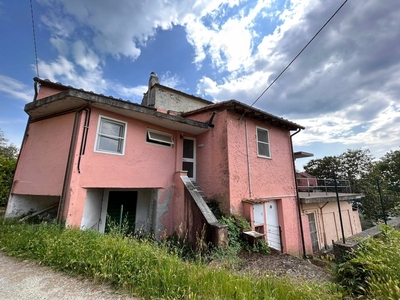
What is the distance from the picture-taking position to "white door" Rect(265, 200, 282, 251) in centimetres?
768

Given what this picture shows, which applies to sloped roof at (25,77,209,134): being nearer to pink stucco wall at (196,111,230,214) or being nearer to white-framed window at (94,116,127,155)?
white-framed window at (94,116,127,155)

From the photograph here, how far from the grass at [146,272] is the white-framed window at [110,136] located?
9.81ft

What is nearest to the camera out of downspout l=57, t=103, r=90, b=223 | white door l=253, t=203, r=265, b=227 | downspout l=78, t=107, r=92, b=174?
downspout l=57, t=103, r=90, b=223

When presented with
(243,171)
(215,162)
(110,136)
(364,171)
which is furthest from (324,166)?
(110,136)

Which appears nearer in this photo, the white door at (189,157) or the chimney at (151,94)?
the white door at (189,157)

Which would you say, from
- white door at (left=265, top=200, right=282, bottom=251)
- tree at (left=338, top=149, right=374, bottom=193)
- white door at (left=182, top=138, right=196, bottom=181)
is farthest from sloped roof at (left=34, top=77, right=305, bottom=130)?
tree at (left=338, top=149, right=374, bottom=193)

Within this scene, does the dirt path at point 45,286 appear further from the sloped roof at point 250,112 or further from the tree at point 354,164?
the tree at point 354,164

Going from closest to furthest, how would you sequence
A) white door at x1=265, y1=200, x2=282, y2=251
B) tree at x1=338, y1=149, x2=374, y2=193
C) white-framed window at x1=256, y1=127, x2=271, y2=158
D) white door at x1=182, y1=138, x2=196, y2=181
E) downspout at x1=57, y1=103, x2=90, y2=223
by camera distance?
1. downspout at x1=57, y1=103, x2=90, y2=223
2. white door at x1=265, y1=200, x2=282, y2=251
3. white door at x1=182, y1=138, x2=196, y2=181
4. white-framed window at x1=256, y1=127, x2=271, y2=158
5. tree at x1=338, y1=149, x2=374, y2=193

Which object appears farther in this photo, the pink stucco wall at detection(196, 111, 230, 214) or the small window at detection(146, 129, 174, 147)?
the small window at detection(146, 129, 174, 147)

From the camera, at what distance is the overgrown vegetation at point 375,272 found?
2170mm

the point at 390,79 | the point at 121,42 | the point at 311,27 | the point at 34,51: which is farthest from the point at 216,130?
the point at 34,51

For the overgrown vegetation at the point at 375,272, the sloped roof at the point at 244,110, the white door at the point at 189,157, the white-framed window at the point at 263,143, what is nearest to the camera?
the overgrown vegetation at the point at 375,272

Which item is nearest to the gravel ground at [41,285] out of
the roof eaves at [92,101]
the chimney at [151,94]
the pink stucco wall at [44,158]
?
the pink stucco wall at [44,158]

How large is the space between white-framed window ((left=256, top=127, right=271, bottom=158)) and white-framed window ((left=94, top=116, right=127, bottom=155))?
6298mm
